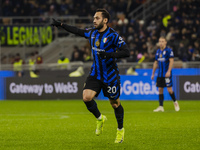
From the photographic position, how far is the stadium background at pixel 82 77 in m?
8.87

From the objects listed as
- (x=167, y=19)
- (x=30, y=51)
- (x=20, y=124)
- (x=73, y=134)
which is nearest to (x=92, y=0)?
(x=30, y=51)

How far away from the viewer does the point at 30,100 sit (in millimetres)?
21906

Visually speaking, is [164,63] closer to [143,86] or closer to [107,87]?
[143,86]

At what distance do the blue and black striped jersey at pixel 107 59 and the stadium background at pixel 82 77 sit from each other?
1084 millimetres

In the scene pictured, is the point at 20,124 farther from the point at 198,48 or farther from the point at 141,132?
the point at 198,48

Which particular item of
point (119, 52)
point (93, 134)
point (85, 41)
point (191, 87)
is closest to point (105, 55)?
point (119, 52)

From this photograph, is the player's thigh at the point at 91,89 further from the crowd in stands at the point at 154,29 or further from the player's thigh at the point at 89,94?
the crowd in stands at the point at 154,29

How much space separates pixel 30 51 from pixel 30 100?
780 centimetres

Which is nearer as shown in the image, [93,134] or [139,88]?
[93,134]

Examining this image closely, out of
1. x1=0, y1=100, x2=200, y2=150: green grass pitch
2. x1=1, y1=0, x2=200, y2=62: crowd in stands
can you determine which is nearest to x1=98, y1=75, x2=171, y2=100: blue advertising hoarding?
x1=1, y1=0, x2=200, y2=62: crowd in stands

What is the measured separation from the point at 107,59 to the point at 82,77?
13354 mm

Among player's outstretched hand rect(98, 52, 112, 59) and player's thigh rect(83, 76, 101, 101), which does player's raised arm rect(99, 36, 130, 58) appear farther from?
player's thigh rect(83, 76, 101, 101)

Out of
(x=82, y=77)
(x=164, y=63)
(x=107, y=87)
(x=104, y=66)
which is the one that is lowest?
(x=82, y=77)

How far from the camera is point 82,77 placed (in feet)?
70.6
